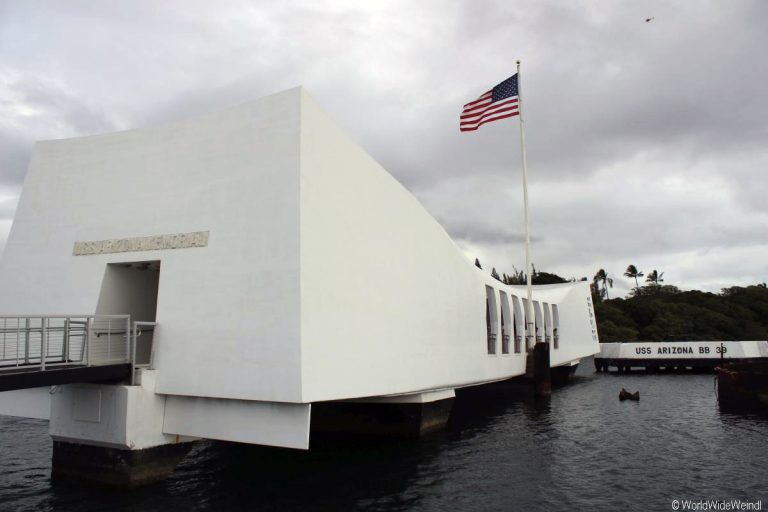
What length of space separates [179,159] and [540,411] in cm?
1918

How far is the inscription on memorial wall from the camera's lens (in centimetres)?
1290

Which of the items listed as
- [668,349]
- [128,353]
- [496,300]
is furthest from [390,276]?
[668,349]

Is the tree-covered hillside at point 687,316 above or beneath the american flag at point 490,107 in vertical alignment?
beneath

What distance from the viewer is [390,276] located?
15438mm

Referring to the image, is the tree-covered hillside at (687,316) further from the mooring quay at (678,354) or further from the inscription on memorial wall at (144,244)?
the inscription on memorial wall at (144,244)

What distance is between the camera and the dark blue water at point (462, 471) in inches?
447

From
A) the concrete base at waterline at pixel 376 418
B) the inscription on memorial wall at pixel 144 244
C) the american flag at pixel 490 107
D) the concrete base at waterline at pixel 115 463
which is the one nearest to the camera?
the concrete base at waterline at pixel 115 463

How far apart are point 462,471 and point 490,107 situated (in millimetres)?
15429

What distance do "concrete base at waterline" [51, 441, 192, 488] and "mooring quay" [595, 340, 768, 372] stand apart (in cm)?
4190

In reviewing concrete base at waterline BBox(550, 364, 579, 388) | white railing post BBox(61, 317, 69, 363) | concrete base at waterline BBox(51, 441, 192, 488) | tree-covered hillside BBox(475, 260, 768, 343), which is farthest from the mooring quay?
→ white railing post BBox(61, 317, 69, 363)

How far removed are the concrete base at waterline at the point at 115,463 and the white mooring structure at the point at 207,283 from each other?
142 mm

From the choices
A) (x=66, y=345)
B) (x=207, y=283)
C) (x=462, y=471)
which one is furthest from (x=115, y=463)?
(x=462, y=471)

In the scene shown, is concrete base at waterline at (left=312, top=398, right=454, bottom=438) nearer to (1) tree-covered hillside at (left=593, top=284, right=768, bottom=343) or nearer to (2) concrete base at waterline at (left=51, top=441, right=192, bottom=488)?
(2) concrete base at waterline at (left=51, top=441, right=192, bottom=488)

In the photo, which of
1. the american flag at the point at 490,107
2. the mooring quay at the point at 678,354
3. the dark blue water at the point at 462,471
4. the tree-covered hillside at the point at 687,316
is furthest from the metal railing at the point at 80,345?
the tree-covered hillside at the point at 687,316
